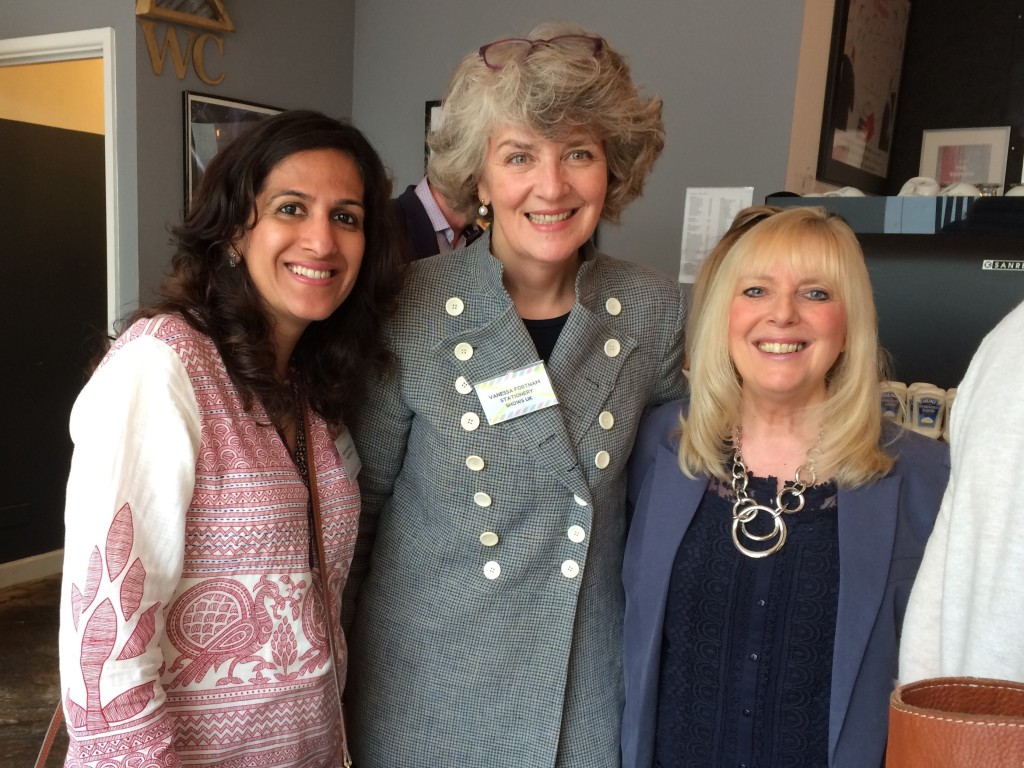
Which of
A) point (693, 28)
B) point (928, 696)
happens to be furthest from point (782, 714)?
point (693, 28)

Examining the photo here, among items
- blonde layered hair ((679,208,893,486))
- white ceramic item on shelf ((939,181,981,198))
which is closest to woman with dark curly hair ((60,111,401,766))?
blonde layered hair ((679,208,893,486))

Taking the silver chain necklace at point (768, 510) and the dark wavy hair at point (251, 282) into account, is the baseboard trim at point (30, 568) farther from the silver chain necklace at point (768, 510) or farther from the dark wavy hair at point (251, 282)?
the silver chain necklace at point (768, 510)

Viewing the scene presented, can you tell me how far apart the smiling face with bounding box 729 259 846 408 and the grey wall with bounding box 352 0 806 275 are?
6.90 feet

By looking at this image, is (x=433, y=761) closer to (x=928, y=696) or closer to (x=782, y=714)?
(x=782, y=714)

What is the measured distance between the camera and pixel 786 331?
1420 mm

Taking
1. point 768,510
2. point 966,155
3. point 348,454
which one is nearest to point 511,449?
point 348,454

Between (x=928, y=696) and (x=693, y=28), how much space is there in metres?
3.40

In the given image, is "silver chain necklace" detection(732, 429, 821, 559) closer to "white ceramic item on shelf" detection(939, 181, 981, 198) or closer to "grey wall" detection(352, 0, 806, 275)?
"white ceramic item on shelf" detection(939, 181, 981, 198)

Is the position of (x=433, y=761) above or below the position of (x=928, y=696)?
below

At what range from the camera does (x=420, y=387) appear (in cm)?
149

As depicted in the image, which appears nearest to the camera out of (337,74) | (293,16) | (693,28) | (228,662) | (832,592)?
(228,662)

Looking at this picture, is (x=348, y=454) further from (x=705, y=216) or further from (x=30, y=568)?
(x=30, y=568)

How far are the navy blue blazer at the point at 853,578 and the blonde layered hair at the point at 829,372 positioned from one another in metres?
0.04

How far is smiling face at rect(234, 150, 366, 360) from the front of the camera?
1312mm
